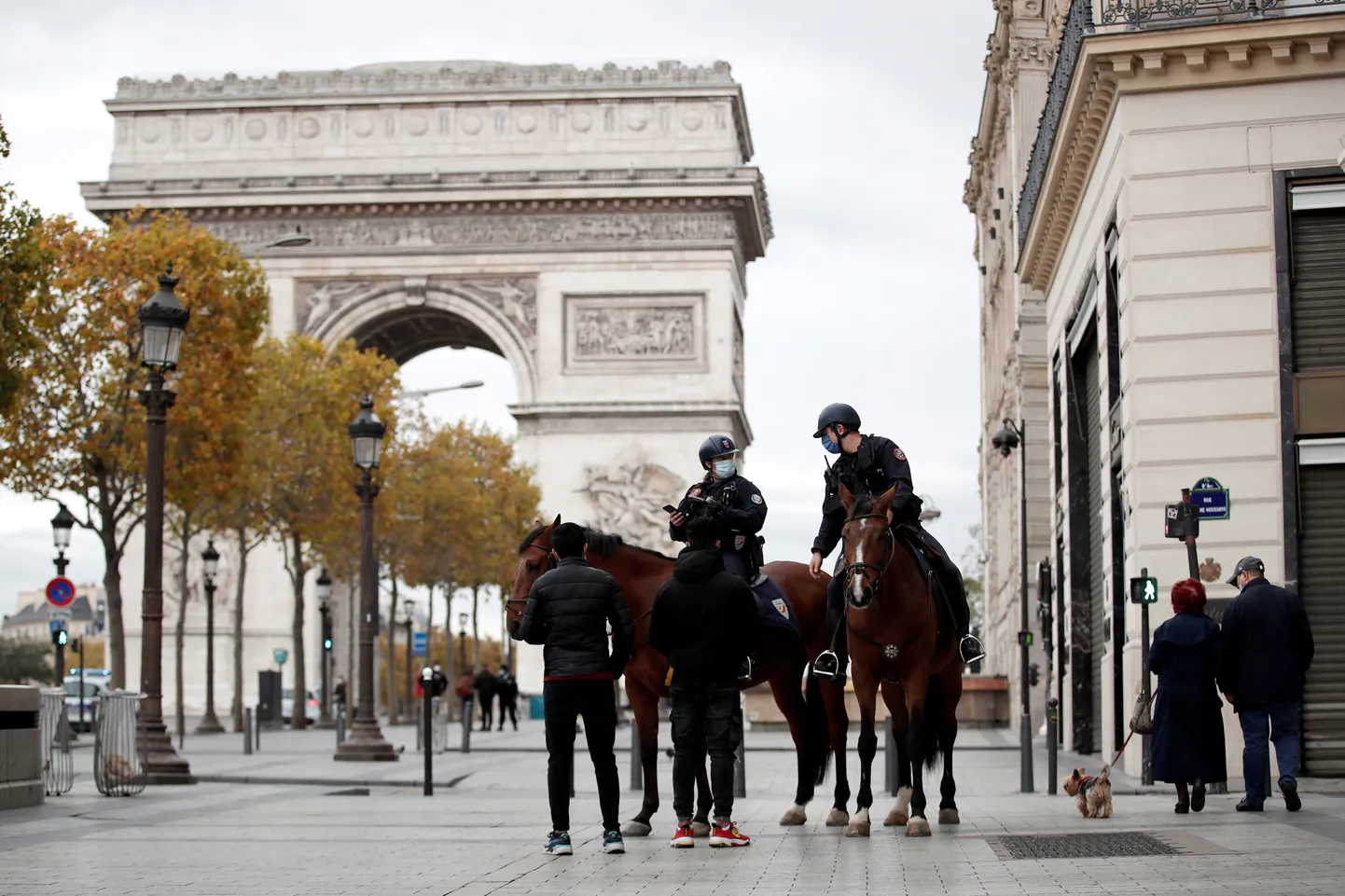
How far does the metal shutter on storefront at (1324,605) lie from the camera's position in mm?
19641

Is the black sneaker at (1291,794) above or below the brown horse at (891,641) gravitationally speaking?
below

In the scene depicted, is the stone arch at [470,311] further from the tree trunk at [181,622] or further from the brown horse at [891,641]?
the brown horse at [891,641]

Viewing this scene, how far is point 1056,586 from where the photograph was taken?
3434 cm

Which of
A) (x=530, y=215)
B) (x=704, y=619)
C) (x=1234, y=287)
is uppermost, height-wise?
(x=530, y=215)

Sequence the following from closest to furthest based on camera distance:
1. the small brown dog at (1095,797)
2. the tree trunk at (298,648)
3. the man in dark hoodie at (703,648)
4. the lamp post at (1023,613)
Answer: the man in dark hoodie at (703,648)
the small brown dog at (1095,797)
the lamp post at (1023,613)
the tree trunk at (298,648)

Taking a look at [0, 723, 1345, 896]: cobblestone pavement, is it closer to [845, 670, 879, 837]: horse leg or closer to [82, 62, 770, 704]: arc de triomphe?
[845, 670, 879, 837]: horse leg

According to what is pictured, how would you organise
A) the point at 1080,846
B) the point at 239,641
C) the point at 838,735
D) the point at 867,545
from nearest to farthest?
the point at 1080,846 → the point at 867,545 → the point at 838,735 → the point at 239,641

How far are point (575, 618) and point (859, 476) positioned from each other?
232 cm

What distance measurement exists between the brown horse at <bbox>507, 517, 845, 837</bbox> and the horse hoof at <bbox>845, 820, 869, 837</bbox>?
101 centimetres

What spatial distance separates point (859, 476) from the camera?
1459 cm

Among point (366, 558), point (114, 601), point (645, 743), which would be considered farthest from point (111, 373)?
point (645, 743)

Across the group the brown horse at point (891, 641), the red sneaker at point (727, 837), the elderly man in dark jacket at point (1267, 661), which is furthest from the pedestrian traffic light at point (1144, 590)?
the red sneaker at point (727, 837)

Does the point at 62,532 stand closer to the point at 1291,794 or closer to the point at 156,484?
the point at 156,484

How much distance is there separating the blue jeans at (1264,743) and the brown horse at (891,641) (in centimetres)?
284
